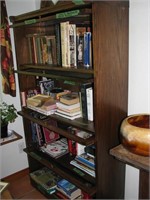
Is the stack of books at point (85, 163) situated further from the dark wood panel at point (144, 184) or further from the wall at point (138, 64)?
the dark wood panel at point (144, 184)

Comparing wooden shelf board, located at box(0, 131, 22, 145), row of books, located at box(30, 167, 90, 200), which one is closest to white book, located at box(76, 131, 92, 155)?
row of books, located at box(30, 167, 90, 200)

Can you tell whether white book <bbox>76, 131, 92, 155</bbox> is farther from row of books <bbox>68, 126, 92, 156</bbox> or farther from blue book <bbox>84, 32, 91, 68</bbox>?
blue book <bbox>84, 32, 91, 68</bbox>

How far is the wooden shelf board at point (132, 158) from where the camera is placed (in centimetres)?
95

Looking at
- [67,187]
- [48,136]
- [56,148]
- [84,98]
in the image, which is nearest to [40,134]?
[48,136]

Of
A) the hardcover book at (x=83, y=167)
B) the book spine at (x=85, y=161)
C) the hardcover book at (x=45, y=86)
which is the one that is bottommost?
the hardcover book at (x=83, y=167)

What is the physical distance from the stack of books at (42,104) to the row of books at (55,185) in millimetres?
654

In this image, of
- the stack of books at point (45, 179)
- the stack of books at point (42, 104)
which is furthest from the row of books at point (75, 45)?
the stack of books at point (45, 179)

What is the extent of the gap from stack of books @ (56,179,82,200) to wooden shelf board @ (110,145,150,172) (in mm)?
724

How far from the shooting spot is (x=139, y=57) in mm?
1221

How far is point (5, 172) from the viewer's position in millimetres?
2018

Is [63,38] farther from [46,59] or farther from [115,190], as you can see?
[115,190]

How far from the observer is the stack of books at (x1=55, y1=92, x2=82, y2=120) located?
4.47ft

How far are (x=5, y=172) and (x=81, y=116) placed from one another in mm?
1157

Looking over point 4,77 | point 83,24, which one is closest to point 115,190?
point 83,24
